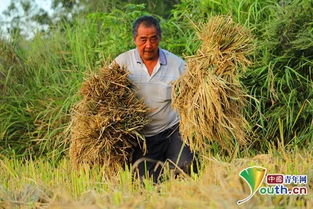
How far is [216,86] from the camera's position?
4.02 m

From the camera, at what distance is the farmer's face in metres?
4.52

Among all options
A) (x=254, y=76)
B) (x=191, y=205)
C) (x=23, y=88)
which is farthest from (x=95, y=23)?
(x=191, y=205)

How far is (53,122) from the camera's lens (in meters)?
5.64

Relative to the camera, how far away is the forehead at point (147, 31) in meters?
4.51

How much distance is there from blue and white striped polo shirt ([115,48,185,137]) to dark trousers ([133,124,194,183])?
2.0 inches

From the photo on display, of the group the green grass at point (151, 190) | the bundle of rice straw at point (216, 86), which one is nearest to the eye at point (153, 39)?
the bundle of rice straw at point (216, 86)

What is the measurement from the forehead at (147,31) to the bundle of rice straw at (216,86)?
0.44 meters

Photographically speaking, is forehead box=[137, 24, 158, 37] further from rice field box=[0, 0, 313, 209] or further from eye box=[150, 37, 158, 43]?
rice field box=[0, 0, 313, 209]

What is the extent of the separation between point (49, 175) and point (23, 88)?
5.36ft

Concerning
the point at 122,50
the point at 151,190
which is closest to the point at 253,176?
the point at 151,190

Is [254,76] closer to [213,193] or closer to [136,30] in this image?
[136,30]
